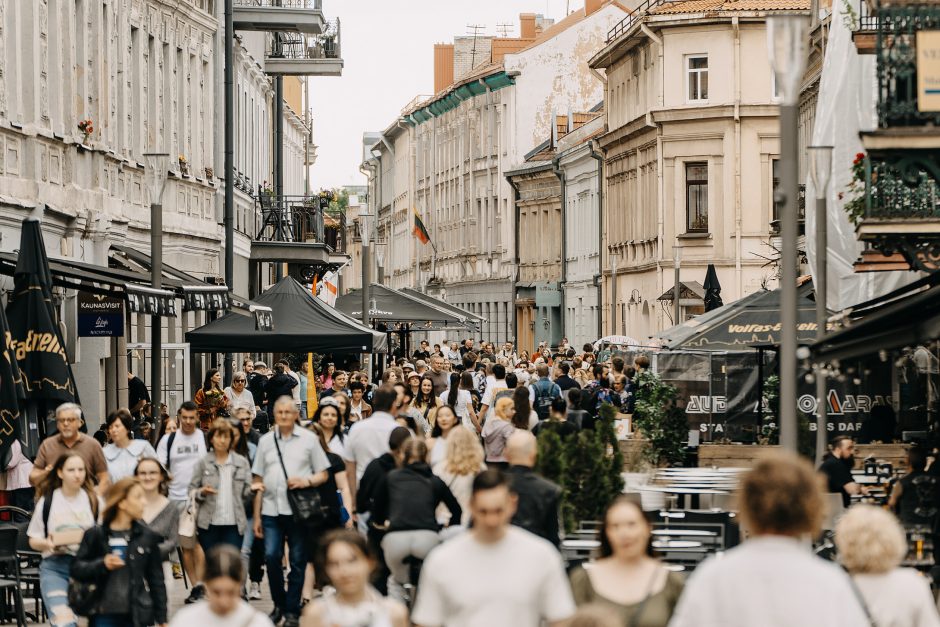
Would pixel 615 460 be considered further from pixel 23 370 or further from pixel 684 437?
pixel 684 437

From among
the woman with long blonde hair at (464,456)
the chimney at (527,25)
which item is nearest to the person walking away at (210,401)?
the woman with long blonde hair at (464,456)

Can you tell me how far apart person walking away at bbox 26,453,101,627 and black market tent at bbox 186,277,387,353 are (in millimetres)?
14443

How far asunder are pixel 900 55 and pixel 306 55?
32.8 meters

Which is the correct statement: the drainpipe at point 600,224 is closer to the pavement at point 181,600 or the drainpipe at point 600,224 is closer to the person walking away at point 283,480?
the pavement at point 181,600

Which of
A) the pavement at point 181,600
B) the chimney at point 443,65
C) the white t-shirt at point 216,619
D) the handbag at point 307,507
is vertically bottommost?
the pavement at point 181,600

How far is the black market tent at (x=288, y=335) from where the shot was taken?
2730 centimetres

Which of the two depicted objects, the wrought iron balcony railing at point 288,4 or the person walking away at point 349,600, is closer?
the person walking away at point 349,600

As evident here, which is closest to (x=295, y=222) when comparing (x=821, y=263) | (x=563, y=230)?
(x=563, y=230)

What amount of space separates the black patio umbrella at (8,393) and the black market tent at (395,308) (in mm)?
23384

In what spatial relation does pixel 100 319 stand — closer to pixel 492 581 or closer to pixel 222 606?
pixel 222 606

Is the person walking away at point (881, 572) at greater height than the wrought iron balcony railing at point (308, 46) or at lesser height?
lesser

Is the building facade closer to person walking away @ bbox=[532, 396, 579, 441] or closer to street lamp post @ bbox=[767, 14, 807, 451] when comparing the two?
person walking away @ bbox=[532, 396, 579, 441]

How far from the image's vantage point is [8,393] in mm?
16766

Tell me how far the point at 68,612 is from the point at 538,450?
410cm
